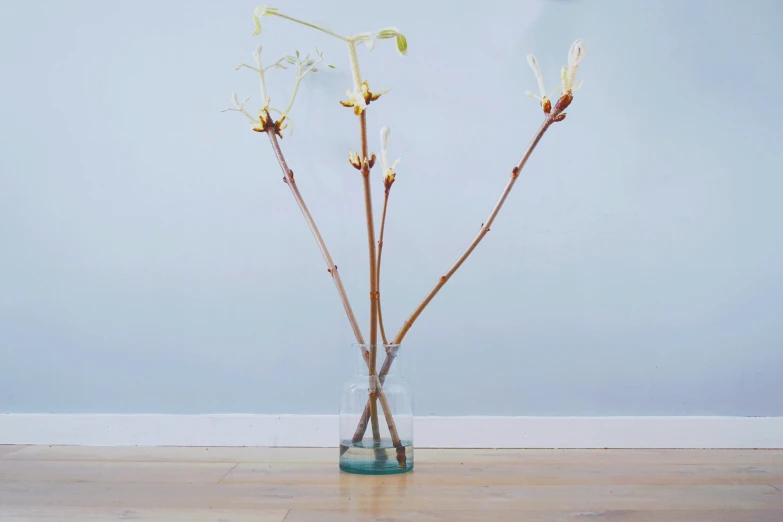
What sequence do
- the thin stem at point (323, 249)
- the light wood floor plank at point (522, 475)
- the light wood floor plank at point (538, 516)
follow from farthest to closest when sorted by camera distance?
the thin stem at point (323, 249) → the light wood floor plank at point (522, 475) → the light wood floor plank at point (538, 516)

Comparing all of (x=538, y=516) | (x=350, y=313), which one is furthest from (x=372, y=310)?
(x=538, y=516)

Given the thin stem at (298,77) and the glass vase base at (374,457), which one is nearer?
the glass vase base at (374,457)

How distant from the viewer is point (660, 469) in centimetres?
125

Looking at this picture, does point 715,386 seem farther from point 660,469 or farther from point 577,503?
point 577,503

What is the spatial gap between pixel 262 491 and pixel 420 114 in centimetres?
81

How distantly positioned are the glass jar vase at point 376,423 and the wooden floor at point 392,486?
4cm

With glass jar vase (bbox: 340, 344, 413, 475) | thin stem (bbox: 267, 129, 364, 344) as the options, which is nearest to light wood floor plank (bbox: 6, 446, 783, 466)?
glass jar vase (bbox: 340, 344, 413, 475)

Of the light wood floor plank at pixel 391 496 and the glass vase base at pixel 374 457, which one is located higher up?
the glass vase base at pixel 374 457

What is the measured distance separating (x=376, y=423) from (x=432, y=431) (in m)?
0.28

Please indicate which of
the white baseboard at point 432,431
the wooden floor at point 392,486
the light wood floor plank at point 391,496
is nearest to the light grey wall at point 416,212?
the white baseboard at point 432,431

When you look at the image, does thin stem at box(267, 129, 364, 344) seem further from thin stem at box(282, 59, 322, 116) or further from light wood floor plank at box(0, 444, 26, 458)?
light wood floor plank at box(0, 444, 26, 458)

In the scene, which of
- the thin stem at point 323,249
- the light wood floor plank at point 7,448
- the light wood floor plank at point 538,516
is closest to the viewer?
the light wood floor plank at point 538,516

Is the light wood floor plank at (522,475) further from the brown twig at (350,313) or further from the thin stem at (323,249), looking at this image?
the thin stem at (323,249)

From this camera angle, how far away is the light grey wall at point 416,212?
147 cm
